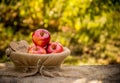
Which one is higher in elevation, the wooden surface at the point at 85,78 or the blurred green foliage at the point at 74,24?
the wooden surface at the point at 85,78

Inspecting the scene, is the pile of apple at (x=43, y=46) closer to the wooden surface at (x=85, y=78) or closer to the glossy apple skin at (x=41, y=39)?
the glossy apple skin at (x=41, y=39)

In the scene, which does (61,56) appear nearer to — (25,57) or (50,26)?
(25,57)

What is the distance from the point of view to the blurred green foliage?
4.89 m

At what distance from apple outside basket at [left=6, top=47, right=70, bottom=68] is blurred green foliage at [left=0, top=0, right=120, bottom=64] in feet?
7.42

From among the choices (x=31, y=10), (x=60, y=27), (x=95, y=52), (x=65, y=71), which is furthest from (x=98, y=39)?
(x=65, y=71)

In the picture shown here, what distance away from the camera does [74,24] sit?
502 cm

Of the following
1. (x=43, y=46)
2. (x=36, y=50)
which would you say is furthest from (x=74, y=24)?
(x=36, y=50)

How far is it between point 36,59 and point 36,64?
2.2 inches

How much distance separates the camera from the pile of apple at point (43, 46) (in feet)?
8.50

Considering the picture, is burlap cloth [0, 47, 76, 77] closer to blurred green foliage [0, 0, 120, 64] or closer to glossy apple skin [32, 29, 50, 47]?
glossy apple skin [32, 29, 50, 47]

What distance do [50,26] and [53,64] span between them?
265 centimetres

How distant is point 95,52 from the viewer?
548 centimetres

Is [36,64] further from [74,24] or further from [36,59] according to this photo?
[74,24]

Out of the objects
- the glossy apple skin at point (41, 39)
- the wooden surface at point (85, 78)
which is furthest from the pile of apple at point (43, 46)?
the wooden surface at point (85, 78)
